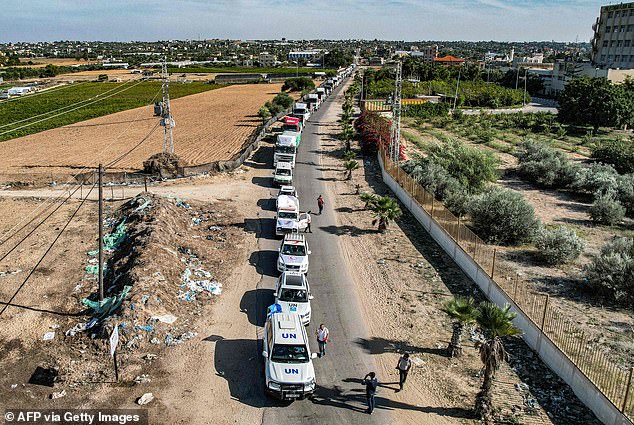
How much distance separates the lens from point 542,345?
15.7 meters

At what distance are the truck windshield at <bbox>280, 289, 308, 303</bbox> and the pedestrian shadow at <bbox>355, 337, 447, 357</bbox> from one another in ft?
8.00

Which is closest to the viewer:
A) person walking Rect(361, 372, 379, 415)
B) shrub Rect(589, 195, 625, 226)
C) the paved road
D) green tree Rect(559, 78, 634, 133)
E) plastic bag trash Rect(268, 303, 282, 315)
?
person walking Rect(361, 372, 379, 415)

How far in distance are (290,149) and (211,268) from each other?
19.9m

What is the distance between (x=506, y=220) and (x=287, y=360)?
1519 cm

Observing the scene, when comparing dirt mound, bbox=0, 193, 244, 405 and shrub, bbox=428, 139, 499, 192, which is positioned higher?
shrub, bbox=428, 139, 499, 192

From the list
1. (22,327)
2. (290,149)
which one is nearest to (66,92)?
(290,149)

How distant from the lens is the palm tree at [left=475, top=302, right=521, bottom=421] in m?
12.9

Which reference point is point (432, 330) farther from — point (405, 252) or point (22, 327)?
point (22, 327)

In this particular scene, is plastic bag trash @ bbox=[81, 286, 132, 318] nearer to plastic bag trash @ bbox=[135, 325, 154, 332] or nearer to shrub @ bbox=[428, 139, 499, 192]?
plastic bag trash @ bbox=[135, 325, 154, 332]

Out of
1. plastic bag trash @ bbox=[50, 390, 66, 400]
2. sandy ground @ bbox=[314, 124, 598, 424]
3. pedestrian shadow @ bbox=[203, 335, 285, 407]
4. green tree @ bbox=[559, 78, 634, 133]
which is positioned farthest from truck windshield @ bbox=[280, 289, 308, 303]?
green tree @ bbox=[559, 78, 634, 133]

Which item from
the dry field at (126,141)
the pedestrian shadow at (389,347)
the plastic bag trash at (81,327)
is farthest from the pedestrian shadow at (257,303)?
the dry field at (126,141)

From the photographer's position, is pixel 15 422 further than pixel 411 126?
No

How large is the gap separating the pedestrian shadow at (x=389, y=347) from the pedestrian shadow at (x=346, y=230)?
412 inches

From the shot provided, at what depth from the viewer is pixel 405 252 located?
24.5 m
